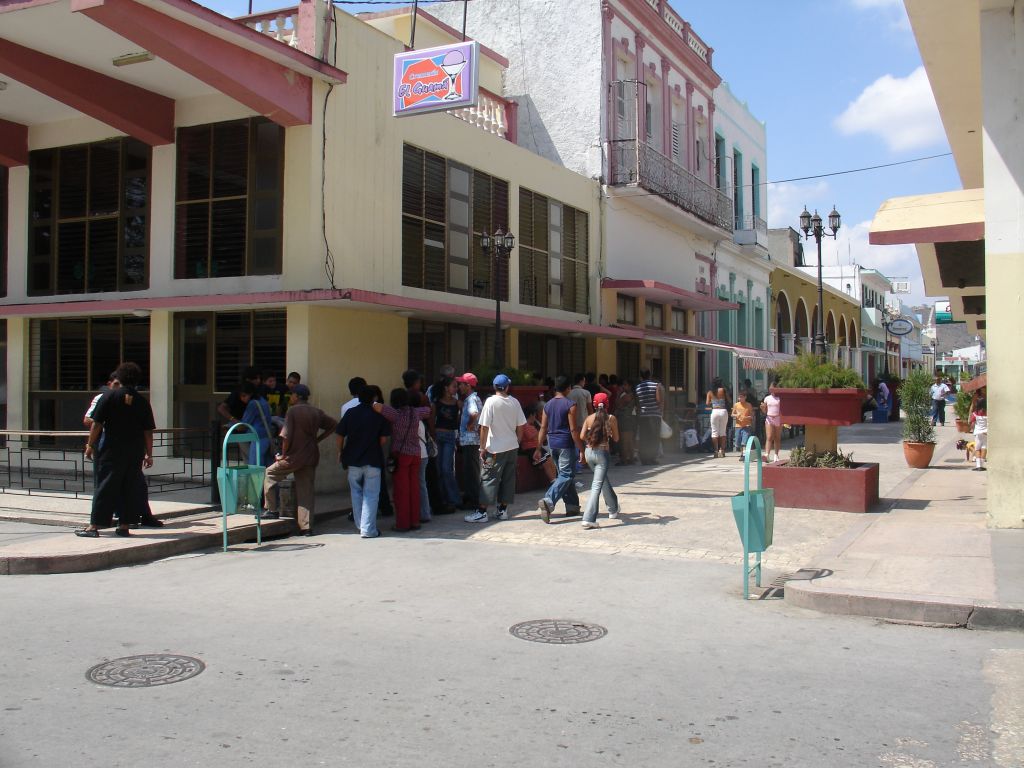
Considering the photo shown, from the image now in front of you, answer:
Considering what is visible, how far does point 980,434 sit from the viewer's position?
51.8ft

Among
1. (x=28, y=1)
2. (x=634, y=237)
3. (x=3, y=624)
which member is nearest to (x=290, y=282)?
(x=28, y=1)

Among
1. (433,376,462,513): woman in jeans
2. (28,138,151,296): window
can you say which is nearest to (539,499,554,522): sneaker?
(433,376,462,513): woman in jeans

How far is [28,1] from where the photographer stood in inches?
428

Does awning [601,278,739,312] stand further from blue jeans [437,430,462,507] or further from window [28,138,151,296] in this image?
window [28,138,151,296]

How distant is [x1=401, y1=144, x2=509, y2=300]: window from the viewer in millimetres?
14758

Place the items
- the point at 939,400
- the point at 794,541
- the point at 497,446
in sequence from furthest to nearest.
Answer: the point at 939,400, the point at 497,446, the point at 794,541

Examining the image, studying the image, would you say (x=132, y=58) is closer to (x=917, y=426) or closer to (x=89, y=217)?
(x=89, y=217)

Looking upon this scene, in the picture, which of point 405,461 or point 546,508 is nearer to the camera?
point 405,461

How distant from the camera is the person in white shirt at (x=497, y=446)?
34.7ft

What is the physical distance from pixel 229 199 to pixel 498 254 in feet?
14.4

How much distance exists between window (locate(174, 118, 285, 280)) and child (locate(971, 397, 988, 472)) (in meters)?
11.9

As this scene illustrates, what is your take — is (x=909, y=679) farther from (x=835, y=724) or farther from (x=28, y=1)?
(x=28, y=1)

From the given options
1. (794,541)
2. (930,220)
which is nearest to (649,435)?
(794,541)

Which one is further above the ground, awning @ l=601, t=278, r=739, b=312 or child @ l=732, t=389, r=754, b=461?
awning @ l=601, t=278, r=739, b=312
